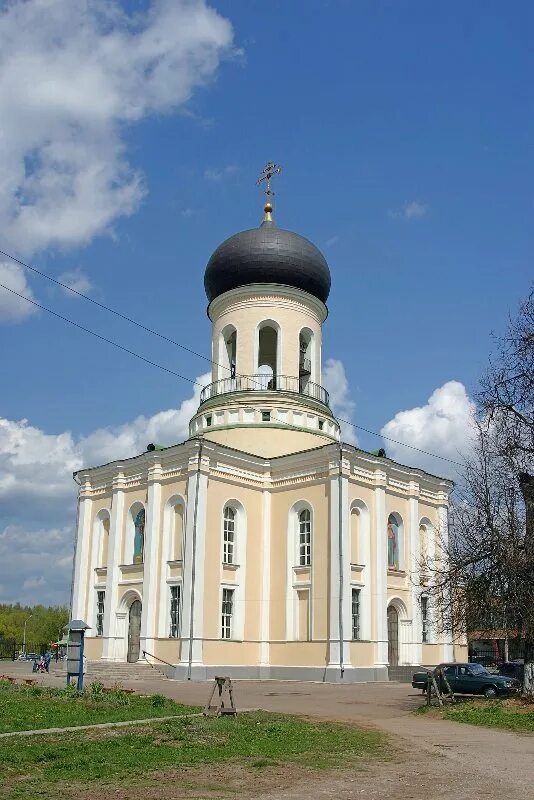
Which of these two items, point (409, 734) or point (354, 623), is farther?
point (354, 623)

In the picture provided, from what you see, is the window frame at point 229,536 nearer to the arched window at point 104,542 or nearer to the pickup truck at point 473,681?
the arched window at point 104,542

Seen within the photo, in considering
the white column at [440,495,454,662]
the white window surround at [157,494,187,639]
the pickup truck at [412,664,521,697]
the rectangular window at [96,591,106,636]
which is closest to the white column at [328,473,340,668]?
the white column at [440,495,454,662]

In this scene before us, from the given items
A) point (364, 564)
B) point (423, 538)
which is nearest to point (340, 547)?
point (364, 564)

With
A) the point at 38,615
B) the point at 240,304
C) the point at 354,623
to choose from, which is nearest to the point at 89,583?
the point at 354,623

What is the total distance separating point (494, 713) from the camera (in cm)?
1702

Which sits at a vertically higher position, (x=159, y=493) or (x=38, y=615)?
(x=159, y=493)

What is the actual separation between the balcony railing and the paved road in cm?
1401

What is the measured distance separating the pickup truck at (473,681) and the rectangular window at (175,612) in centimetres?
933

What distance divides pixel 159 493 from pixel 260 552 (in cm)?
456

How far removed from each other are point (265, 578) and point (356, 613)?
375cm

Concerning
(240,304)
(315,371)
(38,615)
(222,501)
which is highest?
(240,304)

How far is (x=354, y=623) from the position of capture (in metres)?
30.6

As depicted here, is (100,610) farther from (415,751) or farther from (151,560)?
(415,751)

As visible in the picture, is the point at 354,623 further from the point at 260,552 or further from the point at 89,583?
the point at 89,583
